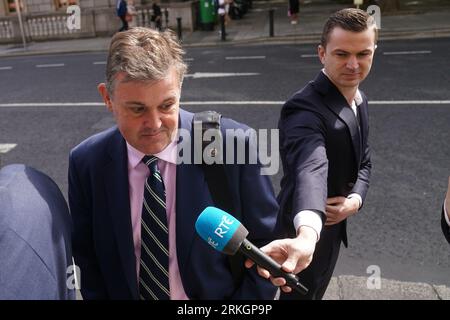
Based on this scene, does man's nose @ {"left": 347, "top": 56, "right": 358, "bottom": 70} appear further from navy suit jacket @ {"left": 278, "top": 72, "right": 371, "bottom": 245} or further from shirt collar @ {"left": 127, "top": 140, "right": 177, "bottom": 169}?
shirt collar @ {"left": 127, "top": 140, "right": 177, "bottom": 169}

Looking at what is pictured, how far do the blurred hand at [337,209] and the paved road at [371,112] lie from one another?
1634 millimetres

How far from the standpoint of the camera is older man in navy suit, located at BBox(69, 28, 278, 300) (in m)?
1.84

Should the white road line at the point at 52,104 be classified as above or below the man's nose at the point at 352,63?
below

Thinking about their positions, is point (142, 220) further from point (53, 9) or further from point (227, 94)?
point (53, 9)

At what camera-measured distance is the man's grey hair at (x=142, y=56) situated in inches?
67.5

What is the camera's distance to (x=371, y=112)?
816 cm

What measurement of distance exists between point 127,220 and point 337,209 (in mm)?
1245

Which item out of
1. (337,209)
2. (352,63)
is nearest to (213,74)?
(352,63)

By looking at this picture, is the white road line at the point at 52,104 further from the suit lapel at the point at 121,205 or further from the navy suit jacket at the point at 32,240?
the navy suit jacket at the point at 32,240

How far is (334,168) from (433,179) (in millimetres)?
3461

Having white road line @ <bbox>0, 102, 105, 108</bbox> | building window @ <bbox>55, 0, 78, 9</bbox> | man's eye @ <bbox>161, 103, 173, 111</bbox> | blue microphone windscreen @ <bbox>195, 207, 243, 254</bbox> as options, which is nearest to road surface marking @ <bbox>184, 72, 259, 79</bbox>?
white road line @ <bbox>0, 102, 105, 108</bbox>

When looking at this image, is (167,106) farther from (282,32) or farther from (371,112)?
(282,32)

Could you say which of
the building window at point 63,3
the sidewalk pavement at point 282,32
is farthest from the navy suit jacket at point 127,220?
the building window at point 63,3

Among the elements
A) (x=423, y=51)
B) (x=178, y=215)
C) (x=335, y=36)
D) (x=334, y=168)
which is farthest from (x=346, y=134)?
(x=423, y=51)
